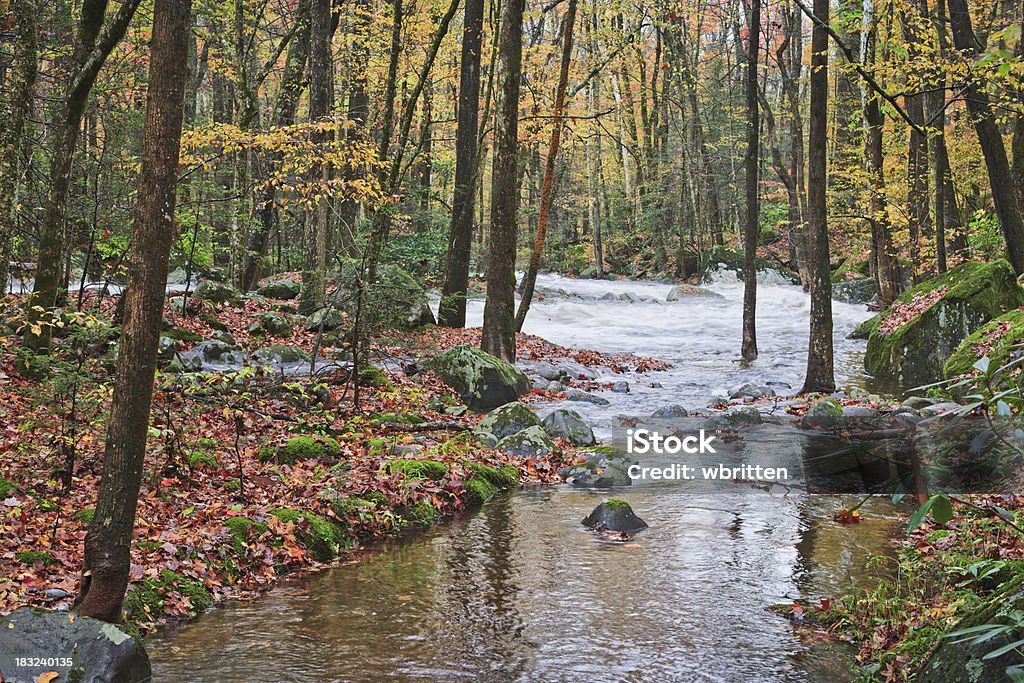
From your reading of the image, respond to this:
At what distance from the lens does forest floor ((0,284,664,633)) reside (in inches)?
219

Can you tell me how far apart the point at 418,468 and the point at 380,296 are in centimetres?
485

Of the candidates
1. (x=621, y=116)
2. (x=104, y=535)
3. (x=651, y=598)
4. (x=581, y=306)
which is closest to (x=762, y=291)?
(x=581, y=306)

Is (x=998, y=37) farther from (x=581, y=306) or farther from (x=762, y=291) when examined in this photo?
(x=762, y=291)

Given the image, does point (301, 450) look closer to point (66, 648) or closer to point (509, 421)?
point (509, 421)

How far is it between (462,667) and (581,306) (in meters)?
23.0

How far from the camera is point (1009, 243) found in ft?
37.9

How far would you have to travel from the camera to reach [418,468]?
8.44 m

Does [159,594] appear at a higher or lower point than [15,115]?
lower

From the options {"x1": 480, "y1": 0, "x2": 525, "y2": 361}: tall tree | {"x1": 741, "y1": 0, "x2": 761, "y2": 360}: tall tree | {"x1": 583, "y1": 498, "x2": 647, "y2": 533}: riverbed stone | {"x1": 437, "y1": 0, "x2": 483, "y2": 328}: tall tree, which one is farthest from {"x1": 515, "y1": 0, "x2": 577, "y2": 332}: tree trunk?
{"x1": 583, "y1": 498, "x2": 647, "y2": 533}: riverbed stone

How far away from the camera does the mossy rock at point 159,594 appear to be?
5129 millimetres

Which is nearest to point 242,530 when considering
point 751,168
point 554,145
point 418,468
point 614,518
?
point 418,468

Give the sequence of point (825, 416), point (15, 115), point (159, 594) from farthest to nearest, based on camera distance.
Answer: point (825, 416), point (15, 115), point (159, 594)

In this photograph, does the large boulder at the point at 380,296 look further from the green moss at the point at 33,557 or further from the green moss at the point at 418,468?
the green moss at the point at 33,557

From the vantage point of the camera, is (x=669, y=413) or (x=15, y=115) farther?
(x=669, y=413)
